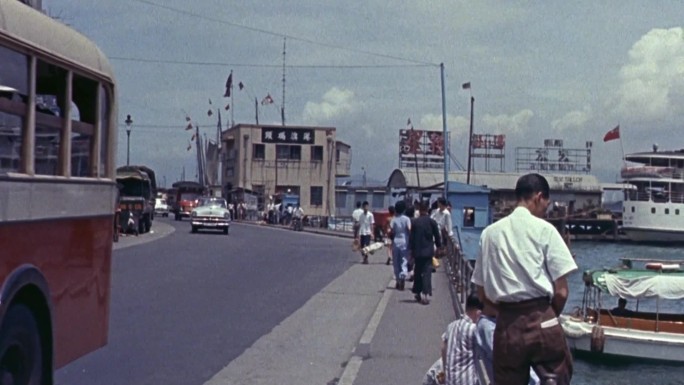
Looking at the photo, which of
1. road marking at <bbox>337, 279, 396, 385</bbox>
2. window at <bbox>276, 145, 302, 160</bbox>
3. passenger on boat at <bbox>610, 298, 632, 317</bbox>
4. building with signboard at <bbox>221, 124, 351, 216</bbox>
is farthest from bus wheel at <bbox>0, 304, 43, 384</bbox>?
window at <bbox>276, 145, 302, 160</bbox>

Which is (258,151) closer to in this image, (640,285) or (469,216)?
(469,216)

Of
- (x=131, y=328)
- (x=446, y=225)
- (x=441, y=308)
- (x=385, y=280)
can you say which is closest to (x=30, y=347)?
(x=131, y=328)

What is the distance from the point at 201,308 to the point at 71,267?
1045 centimetres

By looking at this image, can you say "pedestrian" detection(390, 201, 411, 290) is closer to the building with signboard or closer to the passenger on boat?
the passenger on boat

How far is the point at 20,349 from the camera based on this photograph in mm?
7680

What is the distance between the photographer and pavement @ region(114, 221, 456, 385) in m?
12.5

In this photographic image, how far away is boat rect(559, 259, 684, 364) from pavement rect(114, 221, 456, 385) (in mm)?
6593

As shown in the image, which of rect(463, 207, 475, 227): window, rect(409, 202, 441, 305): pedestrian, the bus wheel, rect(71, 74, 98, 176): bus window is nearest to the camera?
the bus wheel

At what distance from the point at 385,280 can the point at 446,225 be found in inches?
97.4

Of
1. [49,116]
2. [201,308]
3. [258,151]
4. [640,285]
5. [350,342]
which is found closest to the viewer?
[49,116]

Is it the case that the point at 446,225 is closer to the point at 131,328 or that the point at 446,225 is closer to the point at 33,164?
the point at 131,328

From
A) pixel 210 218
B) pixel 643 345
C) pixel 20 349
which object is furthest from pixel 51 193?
pixel 210 218

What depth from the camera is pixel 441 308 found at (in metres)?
19.8

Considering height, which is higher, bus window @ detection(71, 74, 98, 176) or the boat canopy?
bus window @ detection(71, 74, 98, 176)
